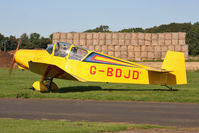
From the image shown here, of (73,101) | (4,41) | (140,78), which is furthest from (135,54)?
(4,41)

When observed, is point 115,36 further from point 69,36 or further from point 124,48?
point 69,36

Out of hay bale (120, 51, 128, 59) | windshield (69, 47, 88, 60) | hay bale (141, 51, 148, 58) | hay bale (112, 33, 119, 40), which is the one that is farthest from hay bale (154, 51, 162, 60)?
windshield (69, 47, 88, 60)

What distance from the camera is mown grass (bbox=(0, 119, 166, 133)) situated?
6.82 metres

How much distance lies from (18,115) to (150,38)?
29.3 m

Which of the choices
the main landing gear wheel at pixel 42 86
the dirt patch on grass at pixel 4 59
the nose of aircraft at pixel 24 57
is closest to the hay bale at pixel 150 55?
the main landing gear wheel at pixel 42 86

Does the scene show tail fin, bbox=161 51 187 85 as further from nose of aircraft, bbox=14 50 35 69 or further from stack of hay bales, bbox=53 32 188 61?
stack of hay bales, bbox=53 32 188 61

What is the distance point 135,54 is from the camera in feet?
120

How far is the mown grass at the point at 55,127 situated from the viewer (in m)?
6.82

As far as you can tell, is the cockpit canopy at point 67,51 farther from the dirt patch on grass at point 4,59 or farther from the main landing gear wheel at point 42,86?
the dirt patch on grass at point 4,59

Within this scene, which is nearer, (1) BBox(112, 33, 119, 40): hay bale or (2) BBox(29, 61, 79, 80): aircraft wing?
(2) BBox(29, 61, 79, 80): aircraft wing

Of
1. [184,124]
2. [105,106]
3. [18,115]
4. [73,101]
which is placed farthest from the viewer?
[73,101]

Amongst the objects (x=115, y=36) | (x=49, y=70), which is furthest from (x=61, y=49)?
(x=115, y=36)

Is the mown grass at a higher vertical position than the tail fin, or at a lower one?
lower

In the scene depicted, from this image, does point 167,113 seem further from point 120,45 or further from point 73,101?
point 120,45
